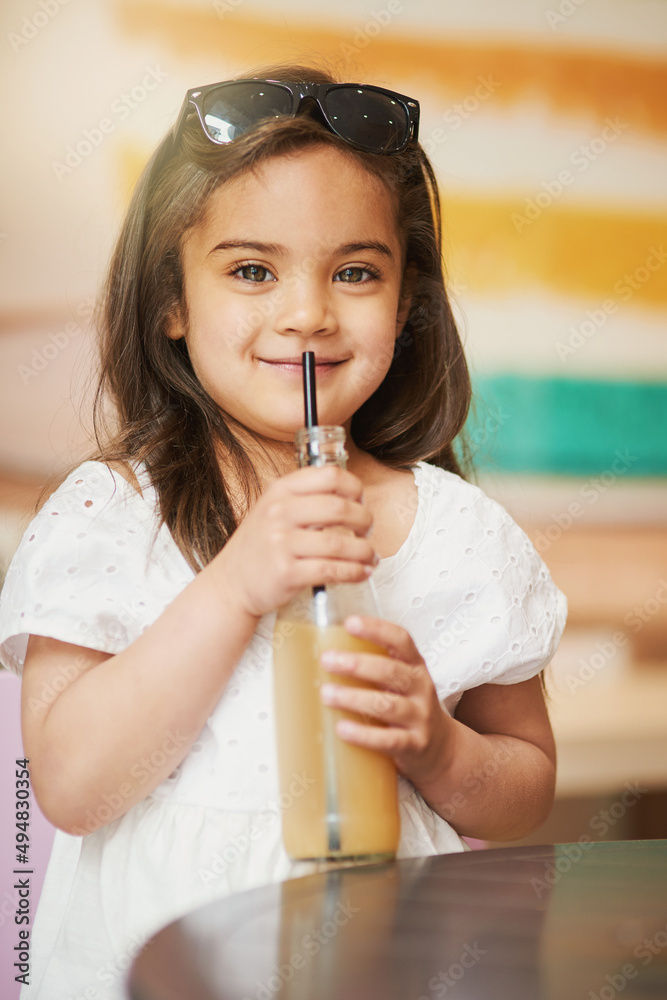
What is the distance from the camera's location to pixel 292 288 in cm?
78

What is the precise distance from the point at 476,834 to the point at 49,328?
3.69ft

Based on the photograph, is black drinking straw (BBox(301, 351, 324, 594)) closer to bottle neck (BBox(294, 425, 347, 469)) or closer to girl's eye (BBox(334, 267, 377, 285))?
bottle neck (BBox(294, 425, 347, 469))

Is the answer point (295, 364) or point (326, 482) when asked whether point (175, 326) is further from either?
point (326, 482)

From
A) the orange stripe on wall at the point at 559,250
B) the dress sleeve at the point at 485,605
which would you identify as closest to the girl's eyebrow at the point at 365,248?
the dress sleeve at the point at 485,605

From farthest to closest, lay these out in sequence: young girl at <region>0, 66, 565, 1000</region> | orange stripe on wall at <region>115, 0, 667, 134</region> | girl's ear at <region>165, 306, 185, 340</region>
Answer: orange stripe on wall at <region>115, 0, 667, 134</region>
girl's ear at <region>165, 306, 185, 340</region>
young girl at <region>0, 66, 565, 1000</region>

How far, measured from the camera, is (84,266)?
1623mm

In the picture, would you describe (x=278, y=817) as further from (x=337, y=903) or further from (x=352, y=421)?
(x=352, y=421)

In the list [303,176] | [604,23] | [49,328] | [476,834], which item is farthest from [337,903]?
[604,23]

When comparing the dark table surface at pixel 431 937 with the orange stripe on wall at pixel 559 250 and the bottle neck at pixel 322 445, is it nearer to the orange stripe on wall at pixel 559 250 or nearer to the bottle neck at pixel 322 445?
the bottle neck at pixel 322 445

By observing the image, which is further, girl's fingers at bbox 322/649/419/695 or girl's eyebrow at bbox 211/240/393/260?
girl's eyebrow at bbox 211/240/393/260

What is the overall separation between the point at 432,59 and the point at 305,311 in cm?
128

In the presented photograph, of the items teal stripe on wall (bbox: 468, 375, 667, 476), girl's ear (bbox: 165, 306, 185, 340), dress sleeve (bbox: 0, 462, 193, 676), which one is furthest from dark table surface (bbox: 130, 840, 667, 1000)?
teal stripe on wall (bbox: 468, 375, 667, 476)

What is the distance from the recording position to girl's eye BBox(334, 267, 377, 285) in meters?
0.83

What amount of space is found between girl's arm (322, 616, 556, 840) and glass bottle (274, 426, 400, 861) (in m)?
0.02
